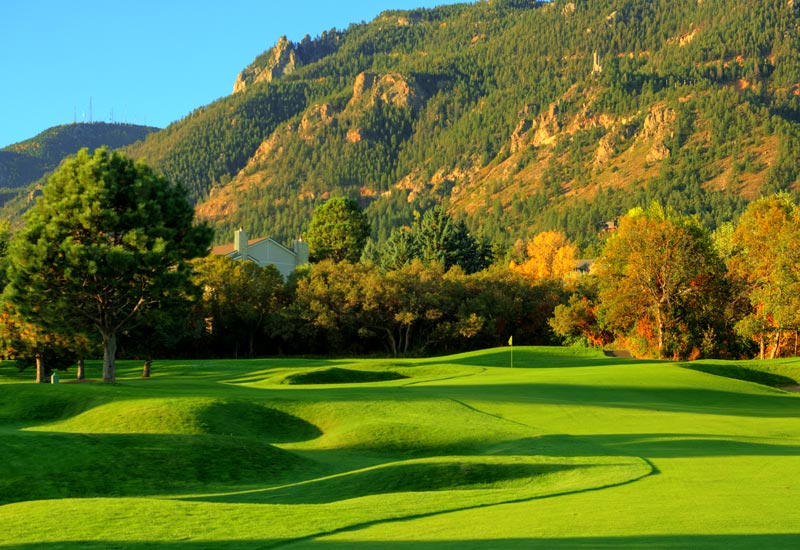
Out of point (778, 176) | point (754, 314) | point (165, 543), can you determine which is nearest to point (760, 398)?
point (165, 543)

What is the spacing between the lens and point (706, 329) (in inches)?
2908

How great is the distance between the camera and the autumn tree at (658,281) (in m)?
71.0

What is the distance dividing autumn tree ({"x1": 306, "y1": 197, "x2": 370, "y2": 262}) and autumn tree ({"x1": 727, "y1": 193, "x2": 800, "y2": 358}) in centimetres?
5931

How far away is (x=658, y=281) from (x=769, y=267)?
874cm

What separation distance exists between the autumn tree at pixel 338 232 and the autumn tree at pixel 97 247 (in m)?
78.9

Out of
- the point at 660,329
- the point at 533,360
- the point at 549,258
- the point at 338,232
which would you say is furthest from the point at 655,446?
the point at 338,232

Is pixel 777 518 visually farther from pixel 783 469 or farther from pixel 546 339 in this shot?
pixel 546 339

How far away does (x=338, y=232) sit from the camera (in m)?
128

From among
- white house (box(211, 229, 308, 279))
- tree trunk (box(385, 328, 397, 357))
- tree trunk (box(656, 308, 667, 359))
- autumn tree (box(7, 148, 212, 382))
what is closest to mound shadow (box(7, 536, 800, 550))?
autumn tree (box(7, 148, 212, 382))

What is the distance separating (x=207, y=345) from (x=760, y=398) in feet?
191

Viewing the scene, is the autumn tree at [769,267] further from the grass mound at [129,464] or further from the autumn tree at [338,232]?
the autumn tree at [338,232]

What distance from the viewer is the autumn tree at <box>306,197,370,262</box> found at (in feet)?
420

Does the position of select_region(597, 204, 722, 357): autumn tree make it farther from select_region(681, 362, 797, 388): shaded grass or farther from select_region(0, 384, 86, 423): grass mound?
select_region(0, 384, 86, 423): grass mound

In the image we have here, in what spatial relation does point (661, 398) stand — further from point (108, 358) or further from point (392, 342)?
point (392, 342)
